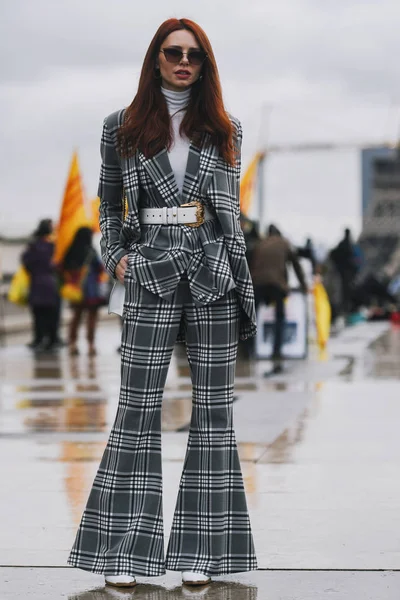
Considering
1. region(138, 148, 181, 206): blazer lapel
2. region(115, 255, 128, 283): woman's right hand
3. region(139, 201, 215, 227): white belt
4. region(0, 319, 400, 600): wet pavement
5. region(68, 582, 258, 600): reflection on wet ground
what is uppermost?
region(138, 148, 181, 206): blazer lapel

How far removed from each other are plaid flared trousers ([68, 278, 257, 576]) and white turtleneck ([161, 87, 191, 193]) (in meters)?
0.41

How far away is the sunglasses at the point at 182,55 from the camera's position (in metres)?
4.68

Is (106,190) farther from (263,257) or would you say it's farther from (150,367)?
(263,257)

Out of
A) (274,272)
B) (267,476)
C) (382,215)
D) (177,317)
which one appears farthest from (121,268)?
(382,215)

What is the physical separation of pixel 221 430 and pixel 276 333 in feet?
35.9

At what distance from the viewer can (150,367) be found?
4.67 meters

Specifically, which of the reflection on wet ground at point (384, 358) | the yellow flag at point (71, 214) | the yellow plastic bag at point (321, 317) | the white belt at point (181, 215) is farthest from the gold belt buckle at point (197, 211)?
the yellow flag at point (71, 214)

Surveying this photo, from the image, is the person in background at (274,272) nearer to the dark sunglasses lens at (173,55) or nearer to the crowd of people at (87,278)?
the crowd of people at (87,278)

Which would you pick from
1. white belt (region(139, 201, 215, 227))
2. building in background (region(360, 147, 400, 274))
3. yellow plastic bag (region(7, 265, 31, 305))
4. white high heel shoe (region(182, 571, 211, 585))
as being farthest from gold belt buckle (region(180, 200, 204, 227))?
building in background (region(360, 147, 400, 274))

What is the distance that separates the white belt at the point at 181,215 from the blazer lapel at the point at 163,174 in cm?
4

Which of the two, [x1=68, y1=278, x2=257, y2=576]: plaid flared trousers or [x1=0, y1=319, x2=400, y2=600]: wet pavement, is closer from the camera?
[x1=68, y1=278, x2=257, y2=576]: plaid flared trousers

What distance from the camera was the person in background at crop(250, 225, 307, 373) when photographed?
49.2 ft

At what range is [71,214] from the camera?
20.8 meters

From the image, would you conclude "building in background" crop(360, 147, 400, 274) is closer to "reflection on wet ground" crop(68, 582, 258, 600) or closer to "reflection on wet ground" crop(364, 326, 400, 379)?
"reflection on wet ground" crop(364, 326, 400, 379)
